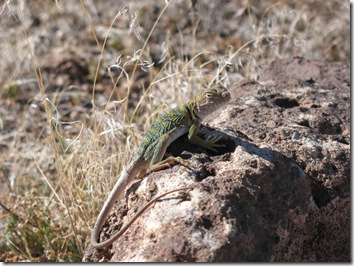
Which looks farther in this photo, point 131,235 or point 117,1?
point 117,1

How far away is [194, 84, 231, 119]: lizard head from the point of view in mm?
3576

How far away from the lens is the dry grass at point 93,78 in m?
4.03

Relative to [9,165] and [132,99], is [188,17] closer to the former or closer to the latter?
[132,99]

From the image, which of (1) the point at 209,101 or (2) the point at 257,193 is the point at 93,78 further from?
(2) the point at 257,193

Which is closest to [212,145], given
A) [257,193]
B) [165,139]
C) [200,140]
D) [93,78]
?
[200,140]

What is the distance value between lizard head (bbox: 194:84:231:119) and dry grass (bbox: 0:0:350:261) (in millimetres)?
395

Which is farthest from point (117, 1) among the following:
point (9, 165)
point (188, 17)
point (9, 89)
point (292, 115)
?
point (292, 115)

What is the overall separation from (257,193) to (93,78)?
422 centimetres

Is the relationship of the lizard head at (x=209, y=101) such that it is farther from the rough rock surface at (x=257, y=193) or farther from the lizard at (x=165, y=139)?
the rough rock surface at (x=257, y=193)

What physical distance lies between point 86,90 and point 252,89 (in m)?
2.93

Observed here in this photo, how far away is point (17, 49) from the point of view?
6703 mm

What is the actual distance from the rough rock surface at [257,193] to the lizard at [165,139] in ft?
0.21

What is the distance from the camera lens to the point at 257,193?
2.92 m

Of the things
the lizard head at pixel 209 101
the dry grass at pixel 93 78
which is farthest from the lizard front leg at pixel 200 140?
the dry grass at pixel 93 78
